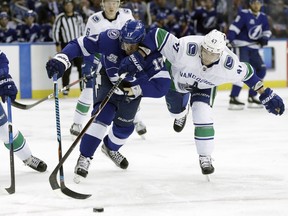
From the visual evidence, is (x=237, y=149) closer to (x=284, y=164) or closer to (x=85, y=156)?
(x=284, y=164)

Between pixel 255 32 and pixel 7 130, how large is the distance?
4630mm

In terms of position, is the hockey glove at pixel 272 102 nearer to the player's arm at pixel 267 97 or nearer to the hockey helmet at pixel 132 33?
the player's arm at pixel 267 97

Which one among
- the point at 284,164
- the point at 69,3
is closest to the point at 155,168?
the point at 284,164

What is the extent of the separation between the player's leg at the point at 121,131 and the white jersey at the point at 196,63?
0.33m

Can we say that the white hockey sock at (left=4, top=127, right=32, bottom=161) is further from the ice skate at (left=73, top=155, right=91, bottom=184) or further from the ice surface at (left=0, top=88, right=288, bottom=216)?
the ice skate at (left=73, top=155, right=91, bottom=184)

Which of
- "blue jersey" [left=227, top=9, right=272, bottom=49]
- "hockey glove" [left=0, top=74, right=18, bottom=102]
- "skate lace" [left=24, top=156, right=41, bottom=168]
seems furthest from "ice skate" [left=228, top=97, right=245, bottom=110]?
"hockey glove" [left=0, top=74, right=18, bottom=102]

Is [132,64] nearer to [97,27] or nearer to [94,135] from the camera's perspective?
[94,135]

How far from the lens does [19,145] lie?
4.69m

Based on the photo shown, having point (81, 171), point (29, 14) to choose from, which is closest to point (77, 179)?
point (81, 171)

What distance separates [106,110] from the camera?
452 cm

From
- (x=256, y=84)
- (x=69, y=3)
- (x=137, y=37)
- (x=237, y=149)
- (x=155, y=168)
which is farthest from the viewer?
(x=69, y=3)

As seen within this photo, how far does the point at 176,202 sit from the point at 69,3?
6169 millimetres

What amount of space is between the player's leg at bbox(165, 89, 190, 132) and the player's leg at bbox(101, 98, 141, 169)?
A: 2.55ft

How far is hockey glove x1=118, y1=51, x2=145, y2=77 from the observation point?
14.0 ft
